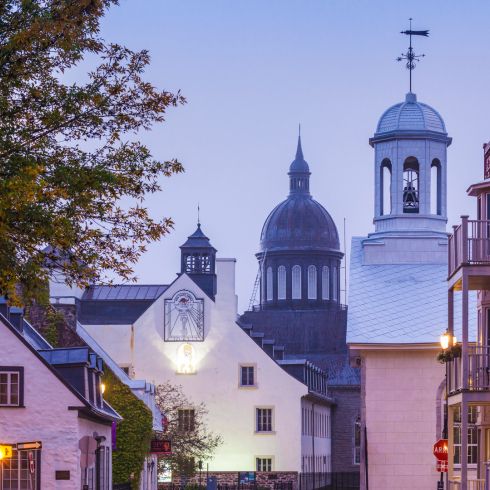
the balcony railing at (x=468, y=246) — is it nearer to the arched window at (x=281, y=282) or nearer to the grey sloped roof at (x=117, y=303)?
the grey sloped roof at (x=117, y=303)

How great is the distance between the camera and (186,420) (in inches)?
3469

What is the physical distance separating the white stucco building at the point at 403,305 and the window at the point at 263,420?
25.7 meters

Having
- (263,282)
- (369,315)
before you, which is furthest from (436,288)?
(263,282)

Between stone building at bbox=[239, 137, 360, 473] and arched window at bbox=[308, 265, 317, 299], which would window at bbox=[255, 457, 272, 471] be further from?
arched window at bbox=[308, 265, 317, 299]

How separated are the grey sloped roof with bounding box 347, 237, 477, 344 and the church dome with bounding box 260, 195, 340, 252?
85879 mm

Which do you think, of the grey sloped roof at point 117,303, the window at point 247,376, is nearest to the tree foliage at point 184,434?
the window at point 247,376

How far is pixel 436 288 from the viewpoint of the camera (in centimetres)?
5950

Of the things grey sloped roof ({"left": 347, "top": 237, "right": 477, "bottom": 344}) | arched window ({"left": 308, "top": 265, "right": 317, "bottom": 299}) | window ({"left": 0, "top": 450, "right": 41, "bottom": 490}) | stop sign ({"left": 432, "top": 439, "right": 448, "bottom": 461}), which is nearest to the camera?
window ({"left": 0, "top": 450, "right": 41, "bottom": 490})

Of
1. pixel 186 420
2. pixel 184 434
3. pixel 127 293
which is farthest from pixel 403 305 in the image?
pixel 127 293

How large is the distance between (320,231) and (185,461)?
7264cm

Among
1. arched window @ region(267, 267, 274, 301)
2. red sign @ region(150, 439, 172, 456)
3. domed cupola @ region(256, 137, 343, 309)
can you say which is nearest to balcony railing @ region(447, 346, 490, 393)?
red sign @ region(150, 439, 172, 456)

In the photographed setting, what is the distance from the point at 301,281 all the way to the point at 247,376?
58350 mm

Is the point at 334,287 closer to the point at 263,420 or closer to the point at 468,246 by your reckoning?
the point at 263,420

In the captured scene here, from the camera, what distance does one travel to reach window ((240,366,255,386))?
89625mm
